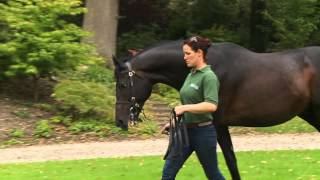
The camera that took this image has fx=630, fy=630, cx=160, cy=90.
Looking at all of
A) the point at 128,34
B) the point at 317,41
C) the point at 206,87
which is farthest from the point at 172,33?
the point at 206,87

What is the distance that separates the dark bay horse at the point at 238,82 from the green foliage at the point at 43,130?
20.8 feet

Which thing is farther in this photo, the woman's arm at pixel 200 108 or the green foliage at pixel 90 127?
the green foliage at pixel 90 127

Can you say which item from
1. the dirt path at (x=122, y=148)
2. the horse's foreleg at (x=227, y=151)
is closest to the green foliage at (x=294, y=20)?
the dirt path at (x=122, y=148)

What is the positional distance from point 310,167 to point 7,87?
9144 mm

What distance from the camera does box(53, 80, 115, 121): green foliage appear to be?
14.4 m

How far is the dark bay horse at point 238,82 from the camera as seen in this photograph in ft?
24.7

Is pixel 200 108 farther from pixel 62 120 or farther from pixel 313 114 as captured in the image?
pixel 62 120

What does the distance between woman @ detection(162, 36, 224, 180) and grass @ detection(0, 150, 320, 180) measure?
2.66 metres

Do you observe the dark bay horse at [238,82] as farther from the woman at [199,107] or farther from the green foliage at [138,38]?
the green foliage at [138,38]

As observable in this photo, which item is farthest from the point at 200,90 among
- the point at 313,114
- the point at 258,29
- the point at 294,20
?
the point at 258,29

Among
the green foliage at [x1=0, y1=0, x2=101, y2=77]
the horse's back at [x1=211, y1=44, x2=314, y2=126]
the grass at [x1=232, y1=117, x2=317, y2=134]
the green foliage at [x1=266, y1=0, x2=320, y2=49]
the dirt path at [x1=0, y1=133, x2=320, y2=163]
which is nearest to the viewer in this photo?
the horse's back at [x1=211, y1=44, x2=314, y2=126]

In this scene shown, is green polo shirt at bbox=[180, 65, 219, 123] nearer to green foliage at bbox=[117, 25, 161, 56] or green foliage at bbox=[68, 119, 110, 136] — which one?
green foliage at bbox=[68, 119, 110, 136]

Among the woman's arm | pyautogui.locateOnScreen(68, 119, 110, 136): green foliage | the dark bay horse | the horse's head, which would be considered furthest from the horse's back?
pyautogui.locateOnScreen(68, 119, 110, 136): green foliage

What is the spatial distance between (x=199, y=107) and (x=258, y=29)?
19.1 metres
